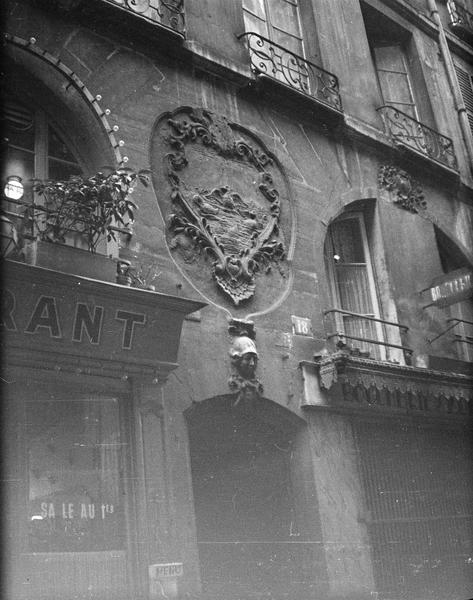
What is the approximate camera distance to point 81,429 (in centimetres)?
657

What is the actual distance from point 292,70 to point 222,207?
2.94 metres

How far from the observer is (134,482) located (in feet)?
22.2

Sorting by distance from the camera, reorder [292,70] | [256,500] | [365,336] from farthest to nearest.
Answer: [292,70], [365,336], [256,500]

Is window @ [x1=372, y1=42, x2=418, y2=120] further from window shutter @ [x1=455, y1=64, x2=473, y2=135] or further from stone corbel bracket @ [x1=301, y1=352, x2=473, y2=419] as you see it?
stone corbel bracket @ [x1=301, y1=352, x2=473, y2=419]

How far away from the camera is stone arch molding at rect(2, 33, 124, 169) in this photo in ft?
24.2

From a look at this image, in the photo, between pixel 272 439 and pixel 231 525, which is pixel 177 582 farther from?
pixel 272 439

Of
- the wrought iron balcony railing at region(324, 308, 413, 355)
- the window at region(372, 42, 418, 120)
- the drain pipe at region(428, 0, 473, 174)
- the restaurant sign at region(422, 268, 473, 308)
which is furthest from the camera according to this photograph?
the drain pipe at region(428, 0, 473, 174)

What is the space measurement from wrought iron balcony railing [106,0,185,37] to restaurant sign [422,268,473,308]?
16.8 ft

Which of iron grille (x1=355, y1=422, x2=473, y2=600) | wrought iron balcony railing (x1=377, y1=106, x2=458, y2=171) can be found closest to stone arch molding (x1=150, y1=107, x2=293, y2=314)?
iron grille (x1=355, y1=422, x2=473, y2=600)

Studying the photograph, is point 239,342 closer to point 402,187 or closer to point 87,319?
point 87,319

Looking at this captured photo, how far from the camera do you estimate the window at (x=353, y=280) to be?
33.8 feet

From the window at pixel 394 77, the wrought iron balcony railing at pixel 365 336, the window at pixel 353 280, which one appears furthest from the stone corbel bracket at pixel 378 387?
the window at pixel 394 77

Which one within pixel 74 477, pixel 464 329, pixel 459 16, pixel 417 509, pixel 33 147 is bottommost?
pixel 417 509

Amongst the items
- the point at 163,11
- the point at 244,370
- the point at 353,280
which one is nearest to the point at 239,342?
the point at 244,370
